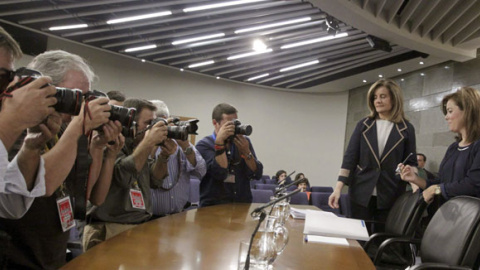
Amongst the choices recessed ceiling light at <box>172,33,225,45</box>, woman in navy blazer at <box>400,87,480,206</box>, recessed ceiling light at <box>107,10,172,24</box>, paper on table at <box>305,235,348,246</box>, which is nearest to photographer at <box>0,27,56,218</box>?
paper on table at <box>305,235,348,246</box>

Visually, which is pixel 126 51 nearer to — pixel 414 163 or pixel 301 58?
pixel 301 58

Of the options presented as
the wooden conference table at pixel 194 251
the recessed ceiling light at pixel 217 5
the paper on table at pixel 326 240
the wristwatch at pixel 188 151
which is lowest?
the paper on table at pixel 326 240

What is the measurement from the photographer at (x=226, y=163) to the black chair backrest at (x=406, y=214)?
1009mm

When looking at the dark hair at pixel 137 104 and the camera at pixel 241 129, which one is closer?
the dark hair at pixel 137 104

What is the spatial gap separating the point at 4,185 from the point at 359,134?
1930 millimetres

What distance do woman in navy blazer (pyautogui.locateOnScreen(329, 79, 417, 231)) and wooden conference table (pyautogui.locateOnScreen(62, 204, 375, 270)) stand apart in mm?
699

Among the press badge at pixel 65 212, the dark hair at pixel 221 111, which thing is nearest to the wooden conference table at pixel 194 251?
the press badge at pixel 65 212

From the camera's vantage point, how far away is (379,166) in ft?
7.54

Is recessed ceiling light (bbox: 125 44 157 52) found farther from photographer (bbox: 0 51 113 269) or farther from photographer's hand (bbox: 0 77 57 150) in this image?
photographer's hand (bbox: 0 77 57 150)

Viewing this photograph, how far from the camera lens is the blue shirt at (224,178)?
272 cm

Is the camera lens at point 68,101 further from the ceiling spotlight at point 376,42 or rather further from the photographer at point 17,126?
the ceiling spotlight at point 376,42

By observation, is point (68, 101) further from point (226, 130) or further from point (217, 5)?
point (217, 5)

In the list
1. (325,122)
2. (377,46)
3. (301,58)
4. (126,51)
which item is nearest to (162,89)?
(126,51)

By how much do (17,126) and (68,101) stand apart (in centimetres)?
21
